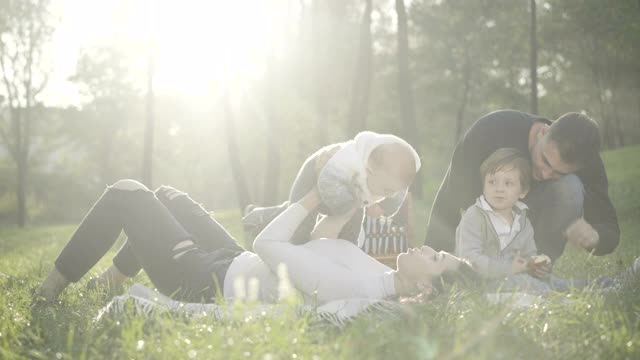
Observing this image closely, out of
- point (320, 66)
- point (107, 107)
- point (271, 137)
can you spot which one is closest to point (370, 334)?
point (271, 137)

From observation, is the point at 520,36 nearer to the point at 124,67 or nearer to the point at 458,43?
the point at 458,43

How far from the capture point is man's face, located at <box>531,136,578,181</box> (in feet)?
16.5

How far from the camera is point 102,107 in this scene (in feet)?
145

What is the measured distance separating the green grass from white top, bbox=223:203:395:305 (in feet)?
1.51

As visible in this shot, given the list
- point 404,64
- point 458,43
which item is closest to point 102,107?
point 458,43

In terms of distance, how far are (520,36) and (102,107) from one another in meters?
27.2

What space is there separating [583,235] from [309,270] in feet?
7.43

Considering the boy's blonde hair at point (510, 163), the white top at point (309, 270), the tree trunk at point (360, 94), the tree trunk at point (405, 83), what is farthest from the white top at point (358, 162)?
the tree trunk at point (360, 94)

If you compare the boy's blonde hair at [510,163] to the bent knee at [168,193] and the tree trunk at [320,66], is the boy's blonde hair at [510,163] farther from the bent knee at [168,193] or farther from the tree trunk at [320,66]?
the tree trunk at [320,66]

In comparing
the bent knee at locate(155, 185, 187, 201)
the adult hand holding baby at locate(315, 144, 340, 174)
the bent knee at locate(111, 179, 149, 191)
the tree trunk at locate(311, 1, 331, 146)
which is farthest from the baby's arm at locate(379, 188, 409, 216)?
the tree trunk at locate(311, 1, 331, 146)

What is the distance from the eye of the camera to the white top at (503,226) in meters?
5.65

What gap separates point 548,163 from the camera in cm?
521

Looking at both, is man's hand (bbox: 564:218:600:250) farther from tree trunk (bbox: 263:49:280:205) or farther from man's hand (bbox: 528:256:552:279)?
tree trunk (bbox: 263:49:280:205)

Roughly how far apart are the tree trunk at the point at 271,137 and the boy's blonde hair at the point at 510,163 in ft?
53.1
